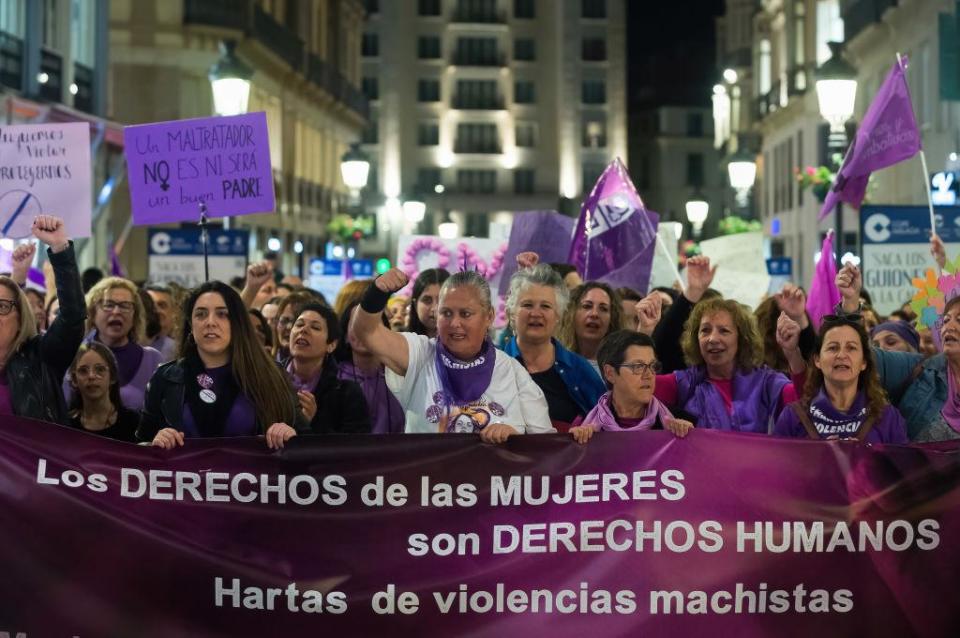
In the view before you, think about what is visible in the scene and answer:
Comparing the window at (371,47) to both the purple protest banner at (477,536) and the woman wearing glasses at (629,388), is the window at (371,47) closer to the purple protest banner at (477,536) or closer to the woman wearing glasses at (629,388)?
the woman wearing glasses at (629,388)

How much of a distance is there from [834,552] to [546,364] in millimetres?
1681

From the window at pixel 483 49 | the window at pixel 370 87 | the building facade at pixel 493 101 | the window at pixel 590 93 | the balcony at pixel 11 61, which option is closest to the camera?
the balcony at pixel 11 61

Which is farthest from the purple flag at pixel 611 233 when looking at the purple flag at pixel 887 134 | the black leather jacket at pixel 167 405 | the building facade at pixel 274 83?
the building facade at pixel 274 83

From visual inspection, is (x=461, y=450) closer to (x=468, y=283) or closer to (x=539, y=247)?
(x=468, y=283)

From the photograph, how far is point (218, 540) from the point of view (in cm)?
720

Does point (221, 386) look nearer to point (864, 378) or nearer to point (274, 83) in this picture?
point (864, 378)

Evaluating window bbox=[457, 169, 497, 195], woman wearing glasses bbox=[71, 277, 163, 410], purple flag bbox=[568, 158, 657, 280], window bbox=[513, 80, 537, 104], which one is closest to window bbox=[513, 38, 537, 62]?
window bbox=[513, 80, 537, 104]

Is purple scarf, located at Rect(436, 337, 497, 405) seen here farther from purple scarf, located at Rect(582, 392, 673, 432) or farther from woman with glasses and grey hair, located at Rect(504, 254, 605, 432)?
woman with glasses and grey hair, located at Rect(504, 254, 605, 432)

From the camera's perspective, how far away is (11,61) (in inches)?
1133

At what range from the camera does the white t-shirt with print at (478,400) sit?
24.5ft

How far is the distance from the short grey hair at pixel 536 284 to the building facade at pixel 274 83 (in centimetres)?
2598

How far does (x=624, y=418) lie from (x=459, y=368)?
2.42ft

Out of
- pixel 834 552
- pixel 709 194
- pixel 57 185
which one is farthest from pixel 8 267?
pixel 709 194

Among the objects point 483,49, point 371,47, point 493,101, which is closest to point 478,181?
point 493,101
